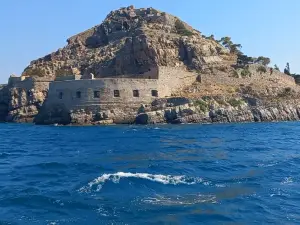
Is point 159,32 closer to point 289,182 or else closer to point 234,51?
point 234,51

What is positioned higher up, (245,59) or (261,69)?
(245,59)

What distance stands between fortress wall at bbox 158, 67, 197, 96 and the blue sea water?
2851 cm

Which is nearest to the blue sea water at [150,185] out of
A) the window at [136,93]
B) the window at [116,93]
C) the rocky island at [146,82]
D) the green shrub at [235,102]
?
the rocky island at [146,82]

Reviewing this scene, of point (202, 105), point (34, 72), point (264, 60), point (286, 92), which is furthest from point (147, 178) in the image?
point (264, 60)

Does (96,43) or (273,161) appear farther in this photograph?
(96,43)

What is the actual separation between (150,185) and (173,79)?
138 feet

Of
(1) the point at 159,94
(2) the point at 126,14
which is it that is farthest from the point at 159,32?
(1) the point at 159,94

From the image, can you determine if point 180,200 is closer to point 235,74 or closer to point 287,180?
point 287,180

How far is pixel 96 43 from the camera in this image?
260 feet

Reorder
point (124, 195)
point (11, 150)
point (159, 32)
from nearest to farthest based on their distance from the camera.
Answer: point (124, 195) < point (11, 150) < point (159, 32)

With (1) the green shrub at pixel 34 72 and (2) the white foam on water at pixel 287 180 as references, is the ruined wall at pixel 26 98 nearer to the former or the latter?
(1) the green shrub at pixel 34 72

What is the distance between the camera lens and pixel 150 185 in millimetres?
15070

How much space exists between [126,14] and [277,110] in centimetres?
3632

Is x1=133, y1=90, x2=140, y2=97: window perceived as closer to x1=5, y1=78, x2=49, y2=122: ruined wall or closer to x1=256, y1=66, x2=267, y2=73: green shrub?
x1=5, y1=78, x2=49, y2=122: ruined wall
